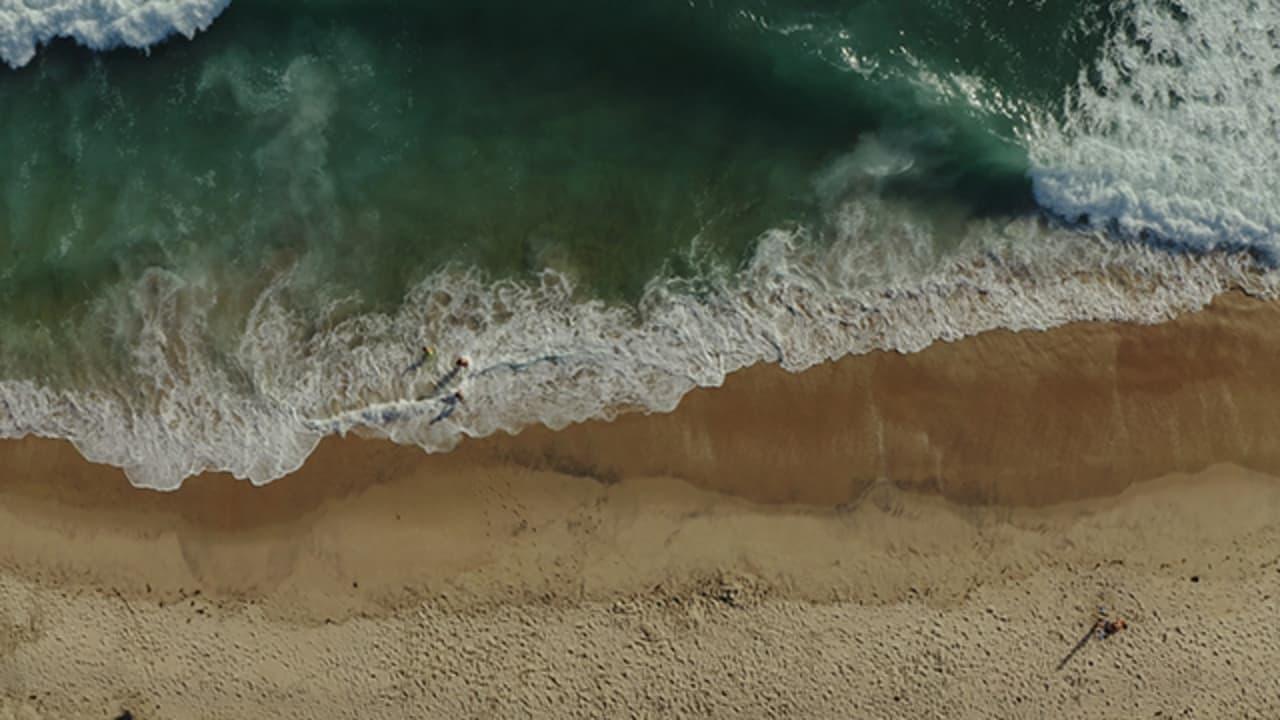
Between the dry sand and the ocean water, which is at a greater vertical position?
the ocean water

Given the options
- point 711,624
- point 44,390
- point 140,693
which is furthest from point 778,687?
point 44,390

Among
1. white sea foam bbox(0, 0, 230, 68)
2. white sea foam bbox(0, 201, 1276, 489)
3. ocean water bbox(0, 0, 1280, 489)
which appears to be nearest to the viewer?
white sea foam bbox(0, 201, 1276, 489)

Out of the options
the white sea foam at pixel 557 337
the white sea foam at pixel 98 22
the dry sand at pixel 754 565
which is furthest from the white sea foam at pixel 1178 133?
the white sea foam at pixel 98 22

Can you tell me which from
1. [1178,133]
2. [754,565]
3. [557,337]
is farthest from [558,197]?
[1178,133]

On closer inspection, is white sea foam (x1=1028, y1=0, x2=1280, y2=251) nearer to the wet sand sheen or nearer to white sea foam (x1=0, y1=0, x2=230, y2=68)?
the wet sand sheen

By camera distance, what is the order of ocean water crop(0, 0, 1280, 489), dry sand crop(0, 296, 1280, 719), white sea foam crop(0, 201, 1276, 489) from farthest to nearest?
→ 1. ocean water crop(0, 0, 1280, 489)
2. white sea foam crop(0, 201, 1276, 489)
3. dry sand crop(0, 296, 1280, 719)

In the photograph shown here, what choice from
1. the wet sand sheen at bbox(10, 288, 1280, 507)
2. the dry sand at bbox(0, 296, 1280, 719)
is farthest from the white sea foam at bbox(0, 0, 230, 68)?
the dry sand at bbox(0, 296, 1280, 719)

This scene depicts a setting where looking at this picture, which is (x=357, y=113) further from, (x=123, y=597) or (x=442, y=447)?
(x=123, y=597)
